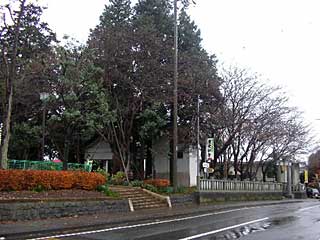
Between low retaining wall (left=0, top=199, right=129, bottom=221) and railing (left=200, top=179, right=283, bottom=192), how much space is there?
40.1ft

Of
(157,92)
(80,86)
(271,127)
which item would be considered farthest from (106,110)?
(271,127)

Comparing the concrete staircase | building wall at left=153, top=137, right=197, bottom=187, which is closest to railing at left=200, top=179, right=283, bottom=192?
building wall at left=153, top=137, right=197, bottom=187

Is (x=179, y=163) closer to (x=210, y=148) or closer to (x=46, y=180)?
(x=210, y=148)

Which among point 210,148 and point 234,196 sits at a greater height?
point 210,148

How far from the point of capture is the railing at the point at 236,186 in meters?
33.7

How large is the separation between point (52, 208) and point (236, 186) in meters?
24.4

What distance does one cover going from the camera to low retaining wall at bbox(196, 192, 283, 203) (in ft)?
105

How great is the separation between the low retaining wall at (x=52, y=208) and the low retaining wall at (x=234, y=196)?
1046cm

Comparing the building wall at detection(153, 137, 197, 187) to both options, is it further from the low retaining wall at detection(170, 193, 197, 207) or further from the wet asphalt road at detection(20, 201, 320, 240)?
the wet asphalt road at detection(20, 201, 320, 240)

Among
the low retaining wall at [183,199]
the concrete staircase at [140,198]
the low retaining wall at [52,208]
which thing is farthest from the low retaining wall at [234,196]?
the low retaining wall at [52,208]

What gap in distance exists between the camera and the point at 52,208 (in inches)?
727

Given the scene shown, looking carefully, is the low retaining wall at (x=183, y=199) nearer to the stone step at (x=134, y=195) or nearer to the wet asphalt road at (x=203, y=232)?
the stone step at (x=134, y=195)

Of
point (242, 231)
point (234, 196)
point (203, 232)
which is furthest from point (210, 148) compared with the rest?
point (203, 232)

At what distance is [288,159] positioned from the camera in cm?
5272
